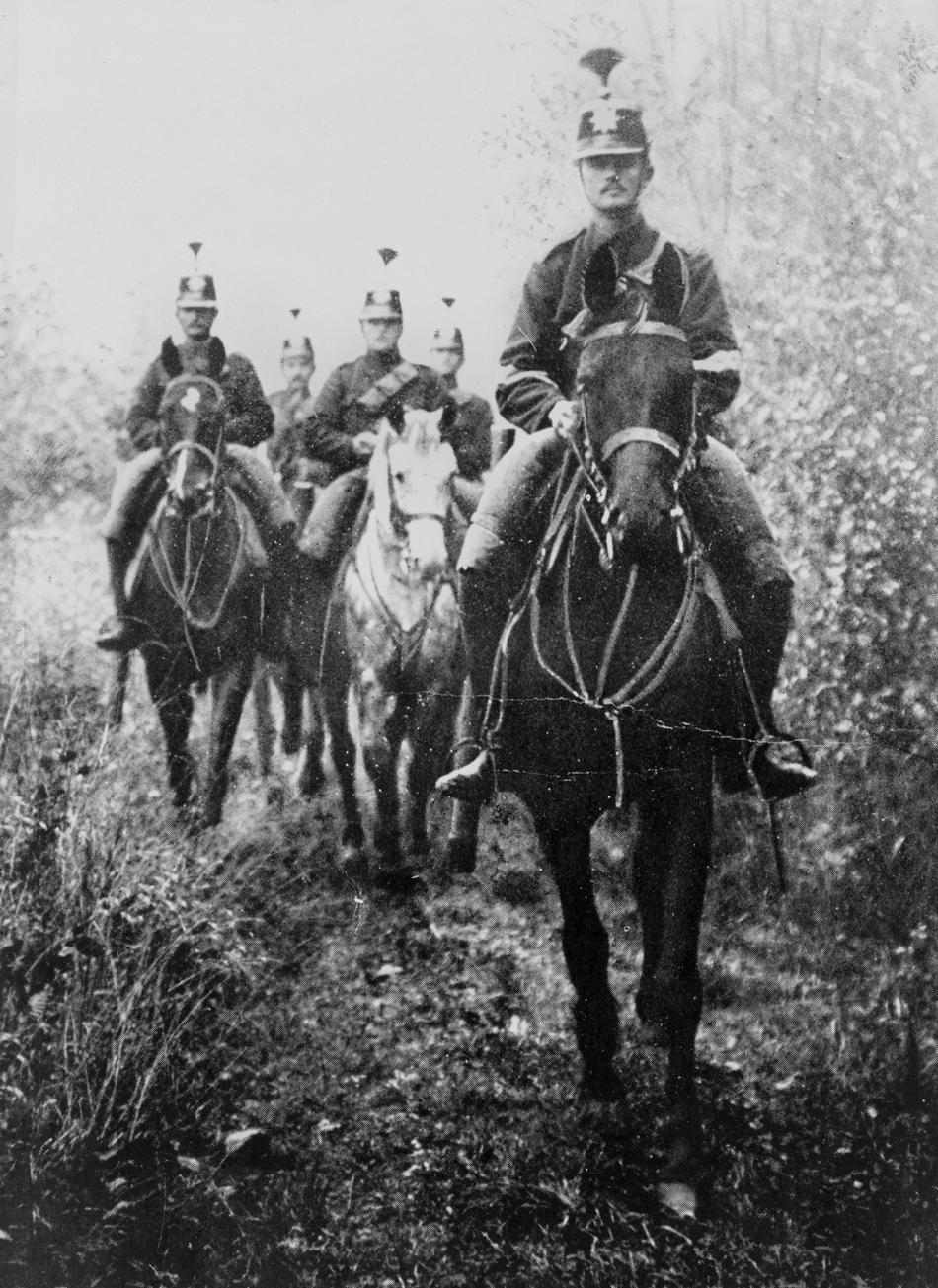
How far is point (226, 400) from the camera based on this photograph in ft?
11.5

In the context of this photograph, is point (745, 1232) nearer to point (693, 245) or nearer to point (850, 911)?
point (850, 911)

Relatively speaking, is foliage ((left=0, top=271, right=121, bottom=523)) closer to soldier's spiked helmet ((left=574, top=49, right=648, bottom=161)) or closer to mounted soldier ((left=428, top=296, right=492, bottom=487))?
mounted soldier ((left=428, top=296, right=492, bottom=487))

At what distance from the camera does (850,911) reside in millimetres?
3357

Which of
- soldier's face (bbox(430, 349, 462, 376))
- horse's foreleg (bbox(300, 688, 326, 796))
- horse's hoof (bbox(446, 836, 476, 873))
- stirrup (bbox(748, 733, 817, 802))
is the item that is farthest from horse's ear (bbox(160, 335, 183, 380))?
stirrup (bbox(748, 733, 817, 802))

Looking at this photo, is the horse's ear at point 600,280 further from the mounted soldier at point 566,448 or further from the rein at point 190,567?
the rein at point 190,567

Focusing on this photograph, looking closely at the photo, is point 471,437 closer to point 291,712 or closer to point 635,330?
point 635,330

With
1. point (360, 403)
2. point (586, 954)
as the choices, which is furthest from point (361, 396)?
point (586, 954)

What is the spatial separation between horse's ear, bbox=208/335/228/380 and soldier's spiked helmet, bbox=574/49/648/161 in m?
1.18

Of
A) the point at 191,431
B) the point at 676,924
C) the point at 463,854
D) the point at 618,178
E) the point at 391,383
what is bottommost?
the point at 676,924

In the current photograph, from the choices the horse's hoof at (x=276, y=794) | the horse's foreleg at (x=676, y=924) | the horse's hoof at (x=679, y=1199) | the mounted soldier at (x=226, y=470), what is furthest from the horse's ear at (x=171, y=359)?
the horse's hoof at (x=679, y=1199)

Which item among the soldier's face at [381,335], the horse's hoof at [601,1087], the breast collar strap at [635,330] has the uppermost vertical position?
the soldier's face at [381,335]

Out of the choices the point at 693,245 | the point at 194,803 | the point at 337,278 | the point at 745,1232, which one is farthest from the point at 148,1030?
the point at 693,245

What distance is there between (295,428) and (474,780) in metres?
1.17

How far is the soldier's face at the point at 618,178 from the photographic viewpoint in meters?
3.33
